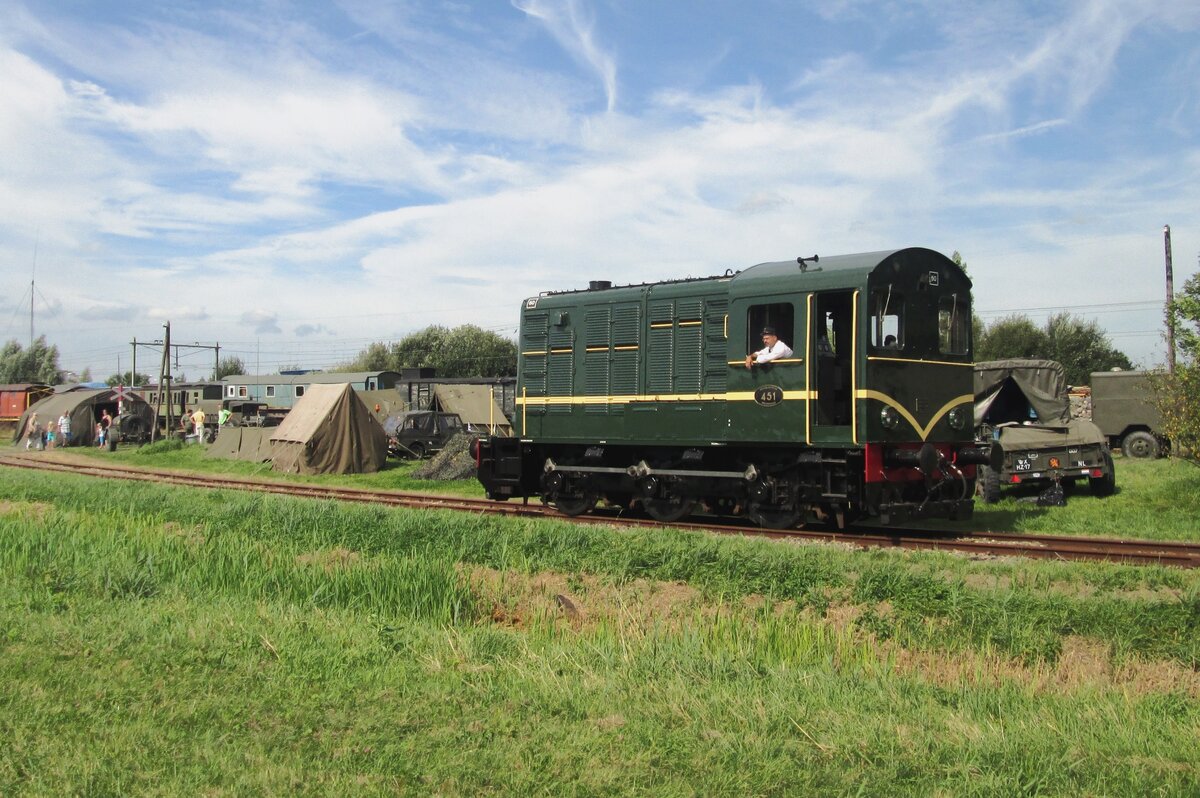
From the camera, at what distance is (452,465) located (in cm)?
2527

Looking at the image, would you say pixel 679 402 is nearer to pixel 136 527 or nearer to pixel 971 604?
pixel 971 604

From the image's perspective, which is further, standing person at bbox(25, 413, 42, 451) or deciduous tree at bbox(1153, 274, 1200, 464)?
standing person at bbox(25, 413, 42, 451)

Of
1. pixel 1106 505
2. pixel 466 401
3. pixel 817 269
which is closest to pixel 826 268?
pixel 817 269

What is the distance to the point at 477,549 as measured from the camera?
1138cm

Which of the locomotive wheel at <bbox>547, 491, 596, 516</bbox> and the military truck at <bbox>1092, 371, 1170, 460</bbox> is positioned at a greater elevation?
the military truck at <bbox>1092, 371, 1170, 460</bbox>

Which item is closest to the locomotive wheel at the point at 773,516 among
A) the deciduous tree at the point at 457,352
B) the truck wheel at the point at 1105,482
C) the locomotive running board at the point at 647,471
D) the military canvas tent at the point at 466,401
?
the locomotive running board at the point at 647,471

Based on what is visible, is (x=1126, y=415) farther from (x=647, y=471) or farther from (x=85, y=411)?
(x=85, y=411)

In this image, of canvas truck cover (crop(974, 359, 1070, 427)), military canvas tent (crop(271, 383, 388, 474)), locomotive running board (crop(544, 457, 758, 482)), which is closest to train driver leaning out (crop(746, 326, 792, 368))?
locomotive running board (crop(544, 457, 758, 482))

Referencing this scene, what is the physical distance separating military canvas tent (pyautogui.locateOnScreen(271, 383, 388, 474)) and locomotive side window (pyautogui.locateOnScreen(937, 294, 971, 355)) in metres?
17.7

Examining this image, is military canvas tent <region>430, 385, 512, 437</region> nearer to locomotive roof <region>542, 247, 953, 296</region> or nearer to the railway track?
the railway track

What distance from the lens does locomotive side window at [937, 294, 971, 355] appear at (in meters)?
13.4

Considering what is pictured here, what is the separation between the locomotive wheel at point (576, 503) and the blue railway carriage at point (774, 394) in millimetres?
28

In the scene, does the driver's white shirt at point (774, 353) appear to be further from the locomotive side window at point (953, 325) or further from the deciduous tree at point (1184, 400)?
the deciduous tree at point (1184, 400)

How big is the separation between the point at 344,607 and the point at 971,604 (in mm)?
5694
